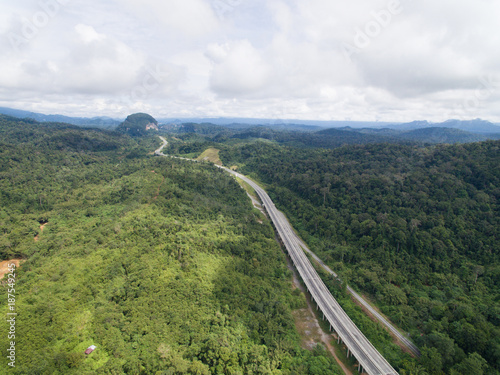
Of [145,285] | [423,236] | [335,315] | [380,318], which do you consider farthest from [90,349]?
[423,236]

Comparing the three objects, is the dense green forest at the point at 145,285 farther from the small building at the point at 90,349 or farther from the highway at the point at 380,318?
the highway at the point at 380,318

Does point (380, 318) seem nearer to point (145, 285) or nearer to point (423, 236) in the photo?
point (423, 236)

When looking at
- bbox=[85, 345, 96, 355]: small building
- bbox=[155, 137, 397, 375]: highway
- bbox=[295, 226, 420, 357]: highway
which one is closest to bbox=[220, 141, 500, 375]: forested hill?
bbox=[295, 226, 420, 357]: highway

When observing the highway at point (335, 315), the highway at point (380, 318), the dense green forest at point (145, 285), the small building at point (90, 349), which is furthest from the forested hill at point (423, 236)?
the small building at point (90, 349)

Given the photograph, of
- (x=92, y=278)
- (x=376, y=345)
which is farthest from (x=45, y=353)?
(x=376, y=345)

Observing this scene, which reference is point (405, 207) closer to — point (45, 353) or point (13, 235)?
point (45, 353)
